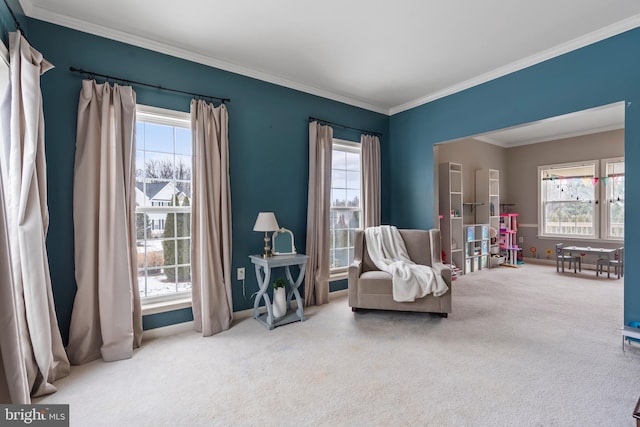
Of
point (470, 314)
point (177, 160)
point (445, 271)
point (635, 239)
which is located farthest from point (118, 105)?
point (635, 239)

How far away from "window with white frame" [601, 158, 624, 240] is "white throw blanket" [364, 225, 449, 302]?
4.59 metres

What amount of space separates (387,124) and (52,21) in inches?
153

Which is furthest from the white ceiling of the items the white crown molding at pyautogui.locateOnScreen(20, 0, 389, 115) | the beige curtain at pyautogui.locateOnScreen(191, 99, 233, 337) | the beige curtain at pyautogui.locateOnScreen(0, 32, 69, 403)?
the beige curtain at pyautogui.locateOnScreen(0, 32, 69, 403)

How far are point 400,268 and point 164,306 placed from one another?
7.76 feet

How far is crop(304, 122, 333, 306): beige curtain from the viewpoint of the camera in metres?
3.58

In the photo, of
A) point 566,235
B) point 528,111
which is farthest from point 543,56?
point 566,235

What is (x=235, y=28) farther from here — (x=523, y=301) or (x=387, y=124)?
(x=523, y=301)

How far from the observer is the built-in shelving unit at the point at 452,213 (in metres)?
5.06

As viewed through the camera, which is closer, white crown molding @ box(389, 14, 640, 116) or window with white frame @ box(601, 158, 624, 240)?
white crown molding @ box(389, 14, 640, 116)

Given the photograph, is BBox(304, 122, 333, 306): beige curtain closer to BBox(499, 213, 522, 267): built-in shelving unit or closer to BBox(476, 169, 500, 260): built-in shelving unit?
BBox(476, 169, 500, 260): built-in shelving unit

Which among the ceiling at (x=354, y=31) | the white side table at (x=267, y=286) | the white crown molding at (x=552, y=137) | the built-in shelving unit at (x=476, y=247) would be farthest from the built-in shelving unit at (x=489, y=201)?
the white side table at (x=267, y=286)

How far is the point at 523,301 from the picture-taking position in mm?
3670

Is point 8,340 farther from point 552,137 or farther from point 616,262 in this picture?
point 552,137

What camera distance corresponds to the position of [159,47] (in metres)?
2.67
